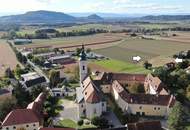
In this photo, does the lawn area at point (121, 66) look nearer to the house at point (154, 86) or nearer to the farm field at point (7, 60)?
the house at point (154, 86)

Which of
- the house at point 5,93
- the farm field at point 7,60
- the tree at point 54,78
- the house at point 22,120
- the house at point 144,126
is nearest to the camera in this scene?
the house at point 144,126

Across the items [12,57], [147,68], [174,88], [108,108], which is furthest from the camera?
[12,57]

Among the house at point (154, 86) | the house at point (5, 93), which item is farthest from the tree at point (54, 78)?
the house at point (154, 86)

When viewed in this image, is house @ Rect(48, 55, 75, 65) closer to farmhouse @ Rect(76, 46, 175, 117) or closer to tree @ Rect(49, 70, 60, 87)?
tree @ Rect(49, 70, 60, 87)

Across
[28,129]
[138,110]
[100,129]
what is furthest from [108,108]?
[28,129]

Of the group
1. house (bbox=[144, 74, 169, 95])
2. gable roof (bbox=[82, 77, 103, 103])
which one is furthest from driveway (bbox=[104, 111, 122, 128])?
house (bbox=[144, 74, 169, 95])

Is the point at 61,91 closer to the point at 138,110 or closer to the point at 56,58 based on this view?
the point at 138,110
